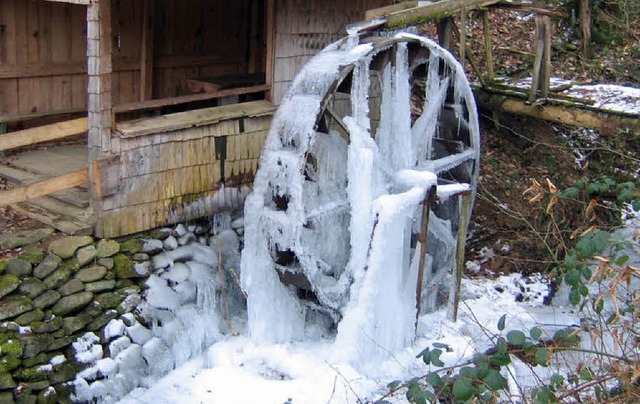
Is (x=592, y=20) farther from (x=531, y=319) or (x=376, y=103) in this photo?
(x=531, y=319)

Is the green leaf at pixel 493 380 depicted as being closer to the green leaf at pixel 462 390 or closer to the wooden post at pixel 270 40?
the green leaf at pixel 462 390

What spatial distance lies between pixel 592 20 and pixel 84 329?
9.59m

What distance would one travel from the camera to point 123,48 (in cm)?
884

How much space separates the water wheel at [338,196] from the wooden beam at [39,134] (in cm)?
163

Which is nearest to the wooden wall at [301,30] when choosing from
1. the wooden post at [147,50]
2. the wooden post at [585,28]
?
the wooden post at [147,50]

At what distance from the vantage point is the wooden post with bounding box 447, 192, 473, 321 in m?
7.90

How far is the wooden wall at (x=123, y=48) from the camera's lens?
8094 millimetres

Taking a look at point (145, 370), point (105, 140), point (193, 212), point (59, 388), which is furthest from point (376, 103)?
point (59, 388)

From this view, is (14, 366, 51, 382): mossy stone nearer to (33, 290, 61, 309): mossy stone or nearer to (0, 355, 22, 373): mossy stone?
(0, 355, 22, 373): mossy stone

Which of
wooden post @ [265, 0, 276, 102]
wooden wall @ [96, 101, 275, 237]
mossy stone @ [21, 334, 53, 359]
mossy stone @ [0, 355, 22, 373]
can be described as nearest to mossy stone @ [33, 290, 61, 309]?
mossy stone @ [21, 334, 53, 359]

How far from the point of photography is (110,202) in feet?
22.9

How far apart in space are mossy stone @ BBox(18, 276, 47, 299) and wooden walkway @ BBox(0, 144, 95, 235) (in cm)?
59

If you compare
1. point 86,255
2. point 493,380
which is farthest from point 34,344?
point 493,380

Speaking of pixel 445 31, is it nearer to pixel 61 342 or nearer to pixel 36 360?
pixel 61 342
